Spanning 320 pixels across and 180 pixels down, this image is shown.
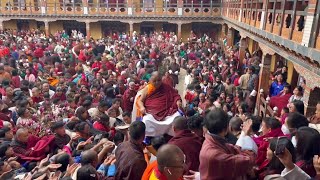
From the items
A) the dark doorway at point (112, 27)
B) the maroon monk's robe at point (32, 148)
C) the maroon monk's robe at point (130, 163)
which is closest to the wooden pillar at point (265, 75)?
the maroon monk's robe at point (130, 163)

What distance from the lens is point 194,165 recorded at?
347cm

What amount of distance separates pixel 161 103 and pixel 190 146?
1.26 m

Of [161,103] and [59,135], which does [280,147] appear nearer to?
[161,103]

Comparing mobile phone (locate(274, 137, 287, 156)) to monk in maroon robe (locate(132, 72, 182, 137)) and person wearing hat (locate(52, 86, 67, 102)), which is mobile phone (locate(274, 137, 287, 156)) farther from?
person wearing hat (locate(52, 86, 67, 102))

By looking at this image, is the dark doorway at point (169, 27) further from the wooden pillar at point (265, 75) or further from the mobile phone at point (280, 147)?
the mobile phone at point (280, 147)

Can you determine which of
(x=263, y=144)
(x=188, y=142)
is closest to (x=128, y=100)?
(x=188, y=142)

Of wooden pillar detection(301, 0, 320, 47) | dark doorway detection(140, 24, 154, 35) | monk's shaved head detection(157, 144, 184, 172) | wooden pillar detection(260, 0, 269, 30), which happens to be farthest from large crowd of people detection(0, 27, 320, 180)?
dark doorway detection(140, 24, 154, 35)

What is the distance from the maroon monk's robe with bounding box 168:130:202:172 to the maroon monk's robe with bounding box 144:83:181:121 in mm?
851

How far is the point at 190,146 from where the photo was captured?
3502 millimetres

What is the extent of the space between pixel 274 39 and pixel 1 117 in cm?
656

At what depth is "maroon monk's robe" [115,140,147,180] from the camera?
10.6 ft

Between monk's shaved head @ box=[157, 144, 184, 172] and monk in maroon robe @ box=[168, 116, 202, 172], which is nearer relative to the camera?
monk's shaved head @ box=[157, 144, 184, 172]

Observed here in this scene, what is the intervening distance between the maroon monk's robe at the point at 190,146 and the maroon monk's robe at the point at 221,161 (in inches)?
32.6

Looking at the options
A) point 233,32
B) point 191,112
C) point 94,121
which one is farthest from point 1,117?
point 233,32
